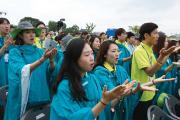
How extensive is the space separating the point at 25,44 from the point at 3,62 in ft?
3.78

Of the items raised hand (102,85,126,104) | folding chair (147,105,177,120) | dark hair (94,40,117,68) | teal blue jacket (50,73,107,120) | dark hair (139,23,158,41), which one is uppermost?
dark hair (139,23,158,41)

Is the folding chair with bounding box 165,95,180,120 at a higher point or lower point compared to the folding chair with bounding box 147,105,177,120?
lower

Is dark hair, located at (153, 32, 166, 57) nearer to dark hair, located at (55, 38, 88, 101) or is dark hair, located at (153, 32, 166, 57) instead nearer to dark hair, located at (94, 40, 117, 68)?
dark hair, located at (94, 40, 117, 68)

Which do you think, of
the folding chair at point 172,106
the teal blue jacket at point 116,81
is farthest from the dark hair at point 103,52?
the folding chair at point 172,106

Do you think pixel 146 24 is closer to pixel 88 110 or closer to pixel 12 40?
pixel 12 40

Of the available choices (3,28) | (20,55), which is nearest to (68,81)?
(20,55)

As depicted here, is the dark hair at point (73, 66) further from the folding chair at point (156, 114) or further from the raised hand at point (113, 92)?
the folding chair at point (156, 114)

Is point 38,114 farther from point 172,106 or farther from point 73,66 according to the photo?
point 172,106

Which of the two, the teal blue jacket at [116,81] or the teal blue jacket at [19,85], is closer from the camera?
the teal blue jacket at [116,81]

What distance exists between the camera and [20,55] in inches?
158

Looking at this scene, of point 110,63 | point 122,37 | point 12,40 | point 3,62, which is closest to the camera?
point 110,63

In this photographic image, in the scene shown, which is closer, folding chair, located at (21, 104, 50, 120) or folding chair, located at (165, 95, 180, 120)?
folding chair, located at (21, 104, 50, 120)

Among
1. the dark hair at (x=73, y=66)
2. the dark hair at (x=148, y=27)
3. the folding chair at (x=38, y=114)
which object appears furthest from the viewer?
the dark hair at (x=148, y=27)

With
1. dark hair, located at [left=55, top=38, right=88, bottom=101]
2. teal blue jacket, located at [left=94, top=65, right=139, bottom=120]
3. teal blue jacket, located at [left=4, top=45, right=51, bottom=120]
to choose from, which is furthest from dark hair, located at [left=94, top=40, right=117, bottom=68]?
dark hair, located at [left=55, top=38, right=88, bottom=101]
